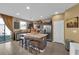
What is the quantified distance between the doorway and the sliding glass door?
95cm

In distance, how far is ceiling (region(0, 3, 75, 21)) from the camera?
2877mm

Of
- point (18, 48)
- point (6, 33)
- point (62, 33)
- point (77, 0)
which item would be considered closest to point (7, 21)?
point (6, 33)

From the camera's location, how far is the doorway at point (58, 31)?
3.00m

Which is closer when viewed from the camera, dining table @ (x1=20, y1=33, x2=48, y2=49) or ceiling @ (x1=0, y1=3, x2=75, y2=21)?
ceiling @ (x1=0, y1=3, x2=75, y2=21)

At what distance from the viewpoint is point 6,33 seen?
120 inches

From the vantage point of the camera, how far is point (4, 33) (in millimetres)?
3014

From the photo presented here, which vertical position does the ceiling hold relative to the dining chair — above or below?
above

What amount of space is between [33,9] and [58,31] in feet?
2.24

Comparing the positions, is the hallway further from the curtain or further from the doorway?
the curtain

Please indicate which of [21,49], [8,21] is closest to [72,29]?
[21,49]

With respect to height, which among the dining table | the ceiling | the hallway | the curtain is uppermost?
the ceiling

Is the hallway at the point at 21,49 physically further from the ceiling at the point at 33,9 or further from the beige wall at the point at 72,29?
the ceiling at the point at 33,9

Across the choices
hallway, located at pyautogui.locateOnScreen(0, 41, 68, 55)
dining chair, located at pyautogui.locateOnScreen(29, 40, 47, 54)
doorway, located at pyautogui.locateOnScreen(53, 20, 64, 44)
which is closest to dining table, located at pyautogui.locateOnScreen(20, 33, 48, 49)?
dining chair, located at pyautogui.locateOnScreen(29, 40, 47, 54)

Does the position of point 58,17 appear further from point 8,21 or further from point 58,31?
point 8,21
